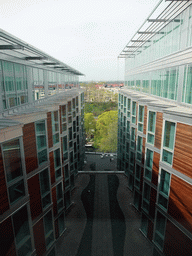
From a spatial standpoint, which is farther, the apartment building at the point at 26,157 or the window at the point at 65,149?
the window at the point at 65,149

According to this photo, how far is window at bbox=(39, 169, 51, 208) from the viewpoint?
1042 centimetres

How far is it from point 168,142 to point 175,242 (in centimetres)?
588

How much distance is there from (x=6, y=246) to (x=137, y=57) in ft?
81.9

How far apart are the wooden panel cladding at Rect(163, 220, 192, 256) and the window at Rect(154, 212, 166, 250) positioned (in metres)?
0.40

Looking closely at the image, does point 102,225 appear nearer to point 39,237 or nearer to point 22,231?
point 39,237

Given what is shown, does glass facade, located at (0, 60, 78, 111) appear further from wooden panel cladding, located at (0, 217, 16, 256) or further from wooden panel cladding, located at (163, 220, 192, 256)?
wooden panel cladding, located at (163, 220, 192, 256)

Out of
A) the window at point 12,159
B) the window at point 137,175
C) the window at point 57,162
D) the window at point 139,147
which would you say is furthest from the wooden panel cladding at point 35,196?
the window at point 137,175

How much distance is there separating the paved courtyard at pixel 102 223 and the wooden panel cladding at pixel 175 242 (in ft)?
9.60

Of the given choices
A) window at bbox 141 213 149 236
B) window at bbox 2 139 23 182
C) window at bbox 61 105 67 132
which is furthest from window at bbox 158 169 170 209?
window at bbox 61 105 67 132

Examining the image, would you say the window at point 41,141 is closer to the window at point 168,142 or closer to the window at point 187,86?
the window at point 168,142

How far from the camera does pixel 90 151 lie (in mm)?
35656

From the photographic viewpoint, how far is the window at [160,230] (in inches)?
449

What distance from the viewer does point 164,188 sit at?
11070mm

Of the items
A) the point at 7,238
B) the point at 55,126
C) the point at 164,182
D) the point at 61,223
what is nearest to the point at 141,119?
the point at 164,182
